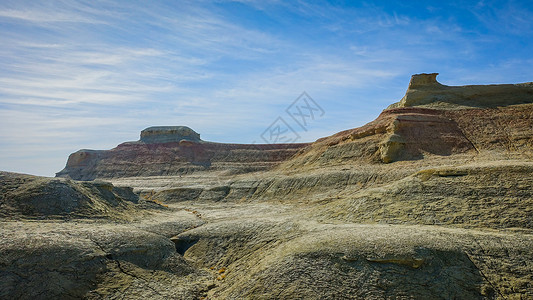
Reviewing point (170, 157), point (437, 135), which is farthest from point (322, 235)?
point (170, 157)

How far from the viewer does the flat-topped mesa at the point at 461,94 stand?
37.7m

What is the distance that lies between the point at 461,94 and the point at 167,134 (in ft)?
151

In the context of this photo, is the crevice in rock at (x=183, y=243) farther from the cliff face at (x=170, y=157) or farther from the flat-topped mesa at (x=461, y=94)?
the flat-topped mesa at (x=461, y=94)

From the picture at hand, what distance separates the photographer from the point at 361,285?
13438 millimetres

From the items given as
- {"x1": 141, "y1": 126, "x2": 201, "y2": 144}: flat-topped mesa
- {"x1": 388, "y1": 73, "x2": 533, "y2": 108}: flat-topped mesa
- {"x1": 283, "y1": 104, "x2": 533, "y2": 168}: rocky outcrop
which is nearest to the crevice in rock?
{"x1": 283, "y1": 104, "x2": 533, "y2": 168}: rocky outcrop

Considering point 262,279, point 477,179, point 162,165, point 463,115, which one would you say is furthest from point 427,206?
point 162,165

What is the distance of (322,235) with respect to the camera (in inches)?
658

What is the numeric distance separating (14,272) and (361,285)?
12.2m

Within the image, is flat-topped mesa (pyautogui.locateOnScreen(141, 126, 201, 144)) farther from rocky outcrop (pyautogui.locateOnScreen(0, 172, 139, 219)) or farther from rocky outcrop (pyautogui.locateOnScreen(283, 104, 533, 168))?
rocky outcrop (pyautogui.locateOnScreen(0, 172, 139, 219))

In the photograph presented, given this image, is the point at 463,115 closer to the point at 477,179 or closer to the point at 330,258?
the point at 477,179

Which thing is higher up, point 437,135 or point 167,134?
point 167,134

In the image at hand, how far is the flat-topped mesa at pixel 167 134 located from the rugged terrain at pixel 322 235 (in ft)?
109

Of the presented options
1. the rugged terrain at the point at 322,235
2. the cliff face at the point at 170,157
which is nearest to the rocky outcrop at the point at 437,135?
the rugged terrain at the point at 322,235

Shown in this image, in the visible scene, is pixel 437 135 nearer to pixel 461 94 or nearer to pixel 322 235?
pixel 461 94
